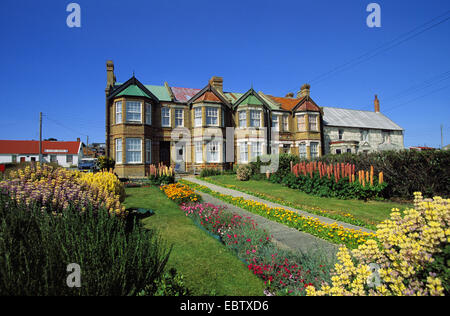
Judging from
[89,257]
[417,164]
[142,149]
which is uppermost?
[142,149]

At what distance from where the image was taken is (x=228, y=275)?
3.95 meters

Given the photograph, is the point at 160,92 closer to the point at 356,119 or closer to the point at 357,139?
the point at 357,139

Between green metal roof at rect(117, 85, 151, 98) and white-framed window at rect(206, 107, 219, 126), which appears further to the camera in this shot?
white-framed window at rect(206, 107, 219, 126)

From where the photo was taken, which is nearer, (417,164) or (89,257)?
(89,257)

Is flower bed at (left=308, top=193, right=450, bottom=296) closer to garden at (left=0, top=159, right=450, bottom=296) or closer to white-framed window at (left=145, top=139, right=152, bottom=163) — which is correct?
garden at (left=0, top=159, right=450, bottom=296)

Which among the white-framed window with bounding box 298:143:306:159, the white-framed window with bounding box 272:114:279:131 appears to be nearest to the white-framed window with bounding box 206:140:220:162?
the white-framed window with bounding box 272:114:279:131

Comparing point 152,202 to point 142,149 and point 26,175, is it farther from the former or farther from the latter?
point 142,149

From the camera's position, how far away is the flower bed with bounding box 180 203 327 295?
3.47 meters

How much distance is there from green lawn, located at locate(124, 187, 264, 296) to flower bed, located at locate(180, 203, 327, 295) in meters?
0.17

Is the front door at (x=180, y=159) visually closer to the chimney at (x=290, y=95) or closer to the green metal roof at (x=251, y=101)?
the green metal roof at (x=251, y=101)

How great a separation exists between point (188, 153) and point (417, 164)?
19.1 metres

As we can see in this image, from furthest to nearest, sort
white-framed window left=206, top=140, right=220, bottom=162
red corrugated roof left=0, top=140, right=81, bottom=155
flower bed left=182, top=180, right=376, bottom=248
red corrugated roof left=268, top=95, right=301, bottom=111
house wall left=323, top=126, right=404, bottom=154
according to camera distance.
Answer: red corrugated roof left=0, top=140, right=81, bottom=155
house wall left=323, top=126, right=404, bottom=154
red corrugated roof left=268, top=95, right=301, bottom=111
white-framed window left=206, top=140, right=220, bottom=162
flower bed left=182, top=180, right=376, bottom=248
